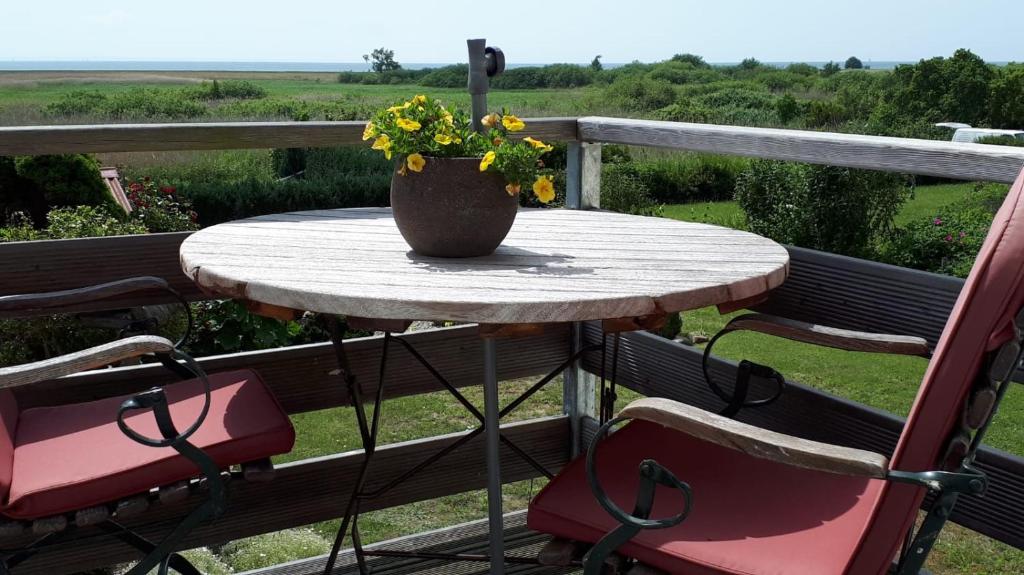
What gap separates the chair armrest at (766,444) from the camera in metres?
1.07

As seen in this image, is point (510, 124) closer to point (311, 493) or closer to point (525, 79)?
point (311, 493)

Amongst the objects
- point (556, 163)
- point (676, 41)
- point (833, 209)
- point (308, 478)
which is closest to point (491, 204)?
point (308, 478)

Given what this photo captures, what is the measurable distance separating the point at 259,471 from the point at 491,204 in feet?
2.03

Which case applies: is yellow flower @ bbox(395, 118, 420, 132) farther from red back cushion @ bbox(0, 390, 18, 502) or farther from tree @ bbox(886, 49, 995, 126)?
tree @ bbox(886, 49, 995, 126)

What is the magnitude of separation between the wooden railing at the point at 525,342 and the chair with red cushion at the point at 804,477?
0.20 meters

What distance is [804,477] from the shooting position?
1530mm

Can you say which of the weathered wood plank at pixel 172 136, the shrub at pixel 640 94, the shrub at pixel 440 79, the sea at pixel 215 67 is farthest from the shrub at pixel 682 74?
the weathered wood plank at pixel 172 136

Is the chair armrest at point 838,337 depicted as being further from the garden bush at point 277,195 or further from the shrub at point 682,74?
the shrub at point 682,74

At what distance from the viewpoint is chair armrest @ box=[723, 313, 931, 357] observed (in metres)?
1.60

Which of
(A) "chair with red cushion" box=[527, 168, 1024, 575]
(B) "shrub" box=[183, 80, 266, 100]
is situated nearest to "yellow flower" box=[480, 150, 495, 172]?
(A) "chair with red cushion" box=[527, 168, 1024, 575]

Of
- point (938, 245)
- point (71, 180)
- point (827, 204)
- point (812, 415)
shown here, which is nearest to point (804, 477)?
point (812, 415)

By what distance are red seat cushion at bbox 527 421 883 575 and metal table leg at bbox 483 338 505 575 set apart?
0.23m

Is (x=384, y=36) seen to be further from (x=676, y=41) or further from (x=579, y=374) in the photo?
(x=579, y=374)

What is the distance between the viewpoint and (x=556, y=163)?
70.5 ft
